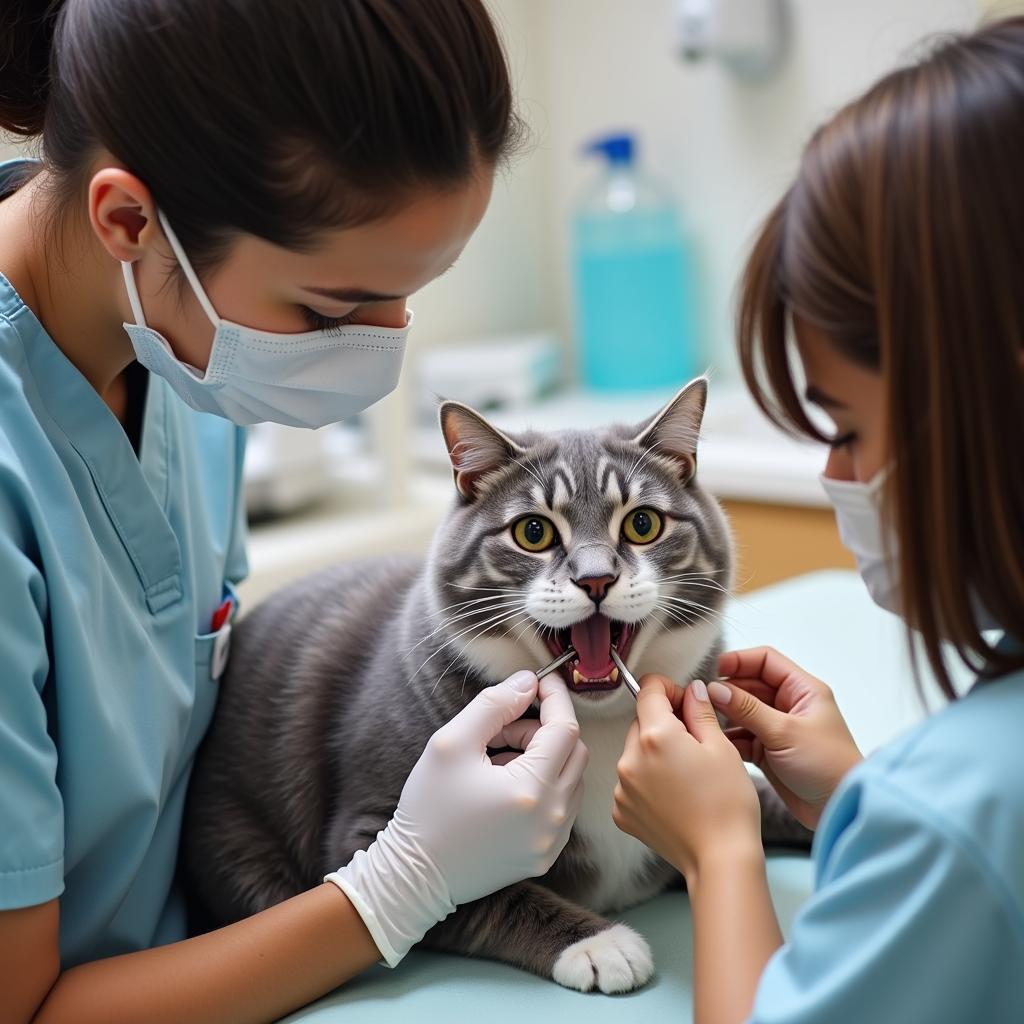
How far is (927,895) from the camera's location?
0.63m

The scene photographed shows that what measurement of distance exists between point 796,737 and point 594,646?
0.66ft

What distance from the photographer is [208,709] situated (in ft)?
4.08

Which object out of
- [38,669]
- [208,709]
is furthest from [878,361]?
[208,709]

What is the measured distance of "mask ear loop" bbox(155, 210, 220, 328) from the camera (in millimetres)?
893

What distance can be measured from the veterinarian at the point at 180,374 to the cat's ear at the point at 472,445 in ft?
0.30

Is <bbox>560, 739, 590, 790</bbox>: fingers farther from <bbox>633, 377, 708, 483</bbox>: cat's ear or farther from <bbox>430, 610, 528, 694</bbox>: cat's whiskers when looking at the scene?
<bbox>633, 377, 708, 483</bbox>: cat's ear

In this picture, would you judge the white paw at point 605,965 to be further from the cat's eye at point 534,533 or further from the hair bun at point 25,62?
the hair bun at point 25,62

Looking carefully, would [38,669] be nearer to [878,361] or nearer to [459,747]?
[459,747]

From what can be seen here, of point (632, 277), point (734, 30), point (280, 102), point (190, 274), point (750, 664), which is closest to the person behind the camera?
point (280, 102)

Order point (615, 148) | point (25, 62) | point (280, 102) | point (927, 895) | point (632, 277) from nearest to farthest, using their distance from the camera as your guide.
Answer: point (927, 895) → point (280, 102) → point (25, 62) → point (615, 148) → point (632, 277)

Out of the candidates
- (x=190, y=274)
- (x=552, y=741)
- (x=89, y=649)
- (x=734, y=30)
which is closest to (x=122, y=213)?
(x=190, y=274)

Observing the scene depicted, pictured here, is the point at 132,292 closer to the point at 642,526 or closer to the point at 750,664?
the point at 642,526

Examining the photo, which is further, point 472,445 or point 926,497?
point 472,445

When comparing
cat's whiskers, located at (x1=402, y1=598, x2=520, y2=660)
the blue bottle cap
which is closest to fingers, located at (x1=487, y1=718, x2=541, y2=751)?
cat's whiskers, located at (x1=402, y1=598, x2=520, y2=660)
